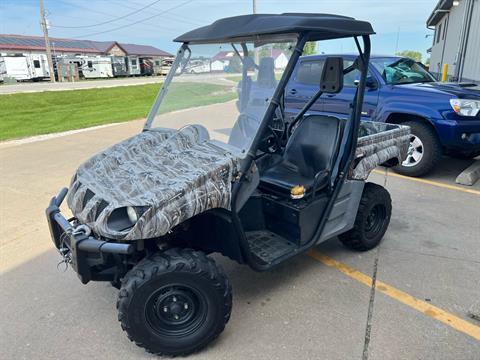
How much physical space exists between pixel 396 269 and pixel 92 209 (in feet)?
8.55

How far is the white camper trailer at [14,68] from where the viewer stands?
3064cm

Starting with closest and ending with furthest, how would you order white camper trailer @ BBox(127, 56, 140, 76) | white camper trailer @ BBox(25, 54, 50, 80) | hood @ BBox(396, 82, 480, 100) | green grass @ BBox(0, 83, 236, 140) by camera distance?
1. green grass @ BBox(0, 83, 236, 140)
2. hood @ BBox(396, 82, 480, 100)
3. white camper trailer @ BBox(25, 54, 50, 80)
4. white camper trailer @ BBox(127, 56, 140, 76)

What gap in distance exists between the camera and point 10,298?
124 inches

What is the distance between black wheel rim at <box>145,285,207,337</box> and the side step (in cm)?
57

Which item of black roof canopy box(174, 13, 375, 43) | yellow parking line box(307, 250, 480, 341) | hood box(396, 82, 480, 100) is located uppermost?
black roof canopy box(174, 13, 375, 43)

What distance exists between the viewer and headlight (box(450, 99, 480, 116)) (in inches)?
213

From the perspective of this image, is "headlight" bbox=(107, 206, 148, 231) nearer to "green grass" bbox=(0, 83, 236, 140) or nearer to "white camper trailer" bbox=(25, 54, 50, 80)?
"green grass" bbox=(0, 83, 236, 140)

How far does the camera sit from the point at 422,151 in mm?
5871

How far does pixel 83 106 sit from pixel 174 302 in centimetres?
1411

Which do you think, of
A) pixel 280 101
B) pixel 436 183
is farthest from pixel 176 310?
pixel 436 183

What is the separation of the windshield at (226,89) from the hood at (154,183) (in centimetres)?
18

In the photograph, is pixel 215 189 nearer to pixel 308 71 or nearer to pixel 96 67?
pixel 308 71

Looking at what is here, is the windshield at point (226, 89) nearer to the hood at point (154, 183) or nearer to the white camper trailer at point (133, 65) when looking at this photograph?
the hood at point (154, 183)

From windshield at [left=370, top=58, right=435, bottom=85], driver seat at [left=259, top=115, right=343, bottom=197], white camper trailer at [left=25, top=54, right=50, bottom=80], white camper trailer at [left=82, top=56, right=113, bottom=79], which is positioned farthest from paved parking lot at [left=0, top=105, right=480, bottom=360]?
white camper trailer at [left=82, top=56, right=113, bottom=79]
